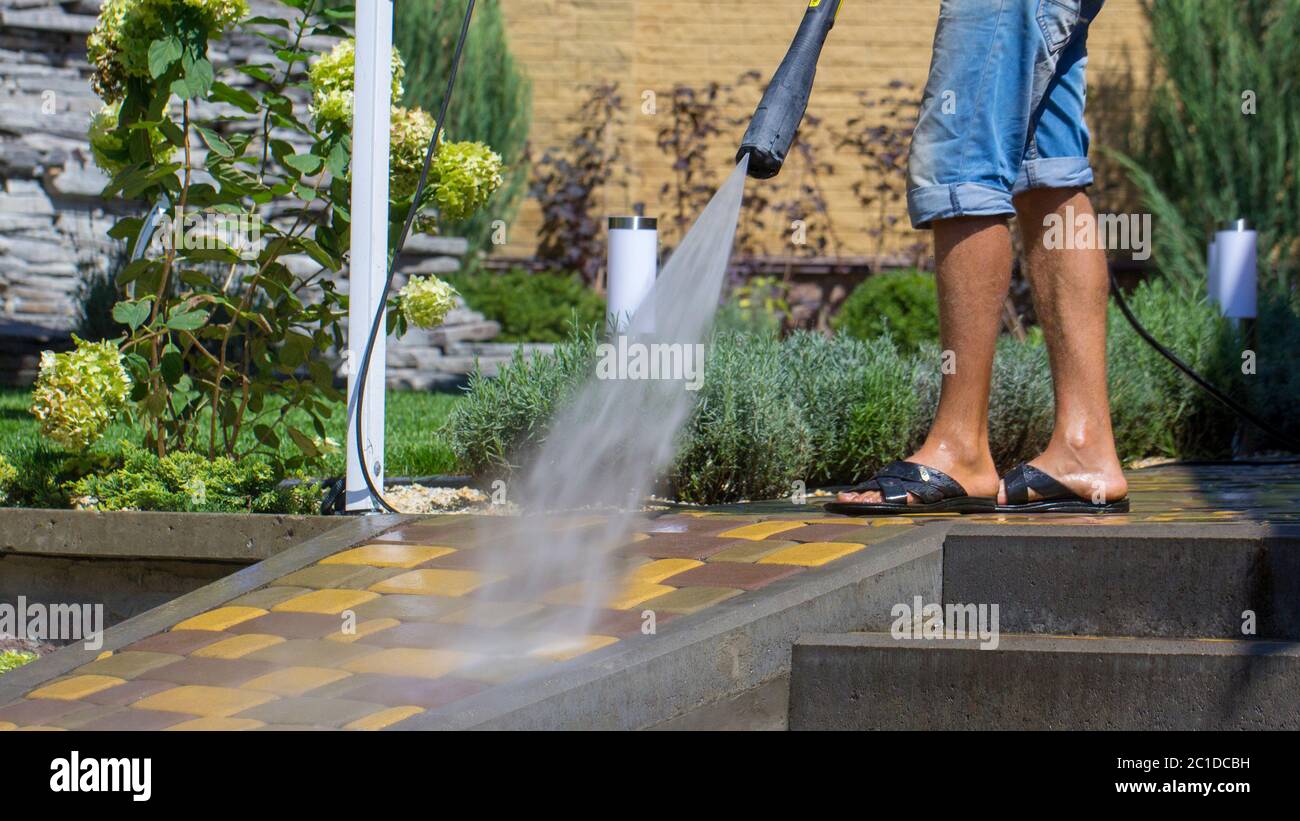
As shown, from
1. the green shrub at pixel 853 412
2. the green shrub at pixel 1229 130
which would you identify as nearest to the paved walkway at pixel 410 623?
the green shrub at pixel 853 412

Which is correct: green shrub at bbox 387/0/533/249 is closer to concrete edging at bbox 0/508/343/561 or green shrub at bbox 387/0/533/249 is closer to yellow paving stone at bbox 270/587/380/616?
concrete edging at bbox 0/508/343/561

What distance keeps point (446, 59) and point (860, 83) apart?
3.02m

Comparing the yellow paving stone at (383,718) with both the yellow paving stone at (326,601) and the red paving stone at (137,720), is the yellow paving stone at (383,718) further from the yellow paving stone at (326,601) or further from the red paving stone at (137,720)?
the yellow paving stone at (326,601)

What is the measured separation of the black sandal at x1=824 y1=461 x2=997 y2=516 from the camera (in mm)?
3225

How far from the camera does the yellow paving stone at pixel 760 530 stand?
304 cm

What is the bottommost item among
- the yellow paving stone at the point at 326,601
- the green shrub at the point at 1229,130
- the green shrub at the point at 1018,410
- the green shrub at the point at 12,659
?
the green shrub at the point at 12,659

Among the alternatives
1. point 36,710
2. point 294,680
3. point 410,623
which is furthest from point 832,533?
point 36,710

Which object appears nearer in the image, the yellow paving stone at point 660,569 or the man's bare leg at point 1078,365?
the yellow paving stone at point 660,569

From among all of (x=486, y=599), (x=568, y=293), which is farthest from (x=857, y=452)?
(x=568, y=293)

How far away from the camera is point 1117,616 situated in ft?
8.89

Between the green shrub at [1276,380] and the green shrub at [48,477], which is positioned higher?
the green shrub at [1276,380]

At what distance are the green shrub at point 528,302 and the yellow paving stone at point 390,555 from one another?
19.2 feet

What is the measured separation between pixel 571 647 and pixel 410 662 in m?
0.27
